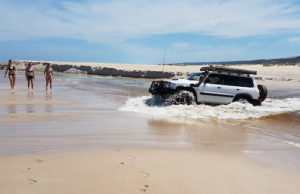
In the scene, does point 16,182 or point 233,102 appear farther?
point 233,102

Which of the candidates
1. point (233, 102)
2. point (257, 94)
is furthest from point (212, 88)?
point (257, 94)

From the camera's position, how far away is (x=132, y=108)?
1321 cm

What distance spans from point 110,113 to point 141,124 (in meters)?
2.18

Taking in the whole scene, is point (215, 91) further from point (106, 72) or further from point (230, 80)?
point (106, 72)

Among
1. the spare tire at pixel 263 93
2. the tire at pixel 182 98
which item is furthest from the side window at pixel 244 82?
the tire at pixel 182 98

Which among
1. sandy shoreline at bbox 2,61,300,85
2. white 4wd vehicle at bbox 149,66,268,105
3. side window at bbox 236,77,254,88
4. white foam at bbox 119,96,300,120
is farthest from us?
sandy shoreline at bbox 2,61,300,85

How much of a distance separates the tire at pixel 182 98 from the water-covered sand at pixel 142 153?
1836 millimetres

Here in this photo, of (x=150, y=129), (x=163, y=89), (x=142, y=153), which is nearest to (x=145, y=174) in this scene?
(x=142, y=153)

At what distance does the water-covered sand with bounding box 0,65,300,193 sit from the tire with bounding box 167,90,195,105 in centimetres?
184

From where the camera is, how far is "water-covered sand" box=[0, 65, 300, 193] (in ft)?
15.2

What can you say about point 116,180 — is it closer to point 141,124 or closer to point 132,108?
point 141,124

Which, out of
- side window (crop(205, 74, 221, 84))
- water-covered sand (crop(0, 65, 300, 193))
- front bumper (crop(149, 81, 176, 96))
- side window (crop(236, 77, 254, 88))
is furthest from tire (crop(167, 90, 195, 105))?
side window (crop(236, 77, 254, 88))

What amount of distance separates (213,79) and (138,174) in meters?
9.50

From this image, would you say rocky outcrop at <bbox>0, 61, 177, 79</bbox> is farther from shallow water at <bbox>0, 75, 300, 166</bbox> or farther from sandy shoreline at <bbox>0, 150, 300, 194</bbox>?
sandy shoreline at <bbox>0, 150, 300, 194</bbox>
